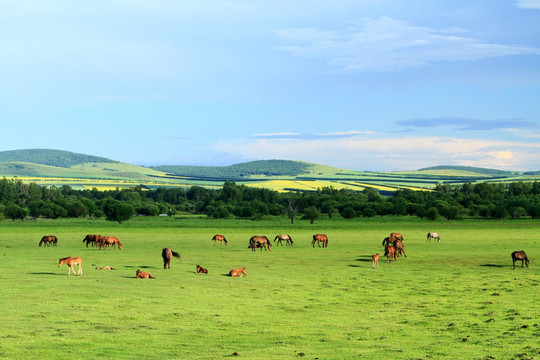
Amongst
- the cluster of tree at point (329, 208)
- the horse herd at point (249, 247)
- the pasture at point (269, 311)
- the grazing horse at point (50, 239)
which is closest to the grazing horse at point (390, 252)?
the horse herd at point (249, 247)

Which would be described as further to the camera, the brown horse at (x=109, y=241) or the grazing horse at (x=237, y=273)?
the brown horse at (x=109, y=241)

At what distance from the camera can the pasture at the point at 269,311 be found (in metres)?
15.3

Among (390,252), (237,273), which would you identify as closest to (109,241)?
(390,252)

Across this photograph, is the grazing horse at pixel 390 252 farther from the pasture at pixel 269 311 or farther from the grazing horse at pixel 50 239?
the grazing horse at pixel 50 239

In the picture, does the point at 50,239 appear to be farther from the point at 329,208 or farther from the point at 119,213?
the point at 329,208

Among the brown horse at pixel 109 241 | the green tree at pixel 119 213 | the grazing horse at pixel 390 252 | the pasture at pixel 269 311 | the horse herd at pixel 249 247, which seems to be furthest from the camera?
the green tree at pixel 119 213

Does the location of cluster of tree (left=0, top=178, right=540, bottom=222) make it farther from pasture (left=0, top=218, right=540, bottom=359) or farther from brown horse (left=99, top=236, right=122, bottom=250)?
pasture (left=0, top=218, right=540, bottom=359)

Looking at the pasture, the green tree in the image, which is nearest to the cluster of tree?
the green tree

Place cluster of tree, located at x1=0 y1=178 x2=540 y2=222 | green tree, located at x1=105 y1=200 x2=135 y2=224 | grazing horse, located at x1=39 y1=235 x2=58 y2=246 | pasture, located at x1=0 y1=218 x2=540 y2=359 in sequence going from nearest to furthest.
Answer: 1. pasture, located at x1=0 y1=218 x2=540 y2=359
2. grazing horse, located at x1=39 y1=235 x2=58 y2=246
3. green tree, located at x1=105 y1=200 x2=135 y2=224
4. cluster of tree, located at x1=0 y1=178 x2=540 y2=222

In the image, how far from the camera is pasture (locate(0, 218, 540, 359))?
15.3 meters

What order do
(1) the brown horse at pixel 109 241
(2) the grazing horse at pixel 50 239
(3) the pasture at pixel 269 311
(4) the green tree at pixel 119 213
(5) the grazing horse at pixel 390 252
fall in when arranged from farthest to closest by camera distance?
(4) the green tree at pixel 119 213, (2) the grazing horse at pixel 50 239, (1) the brown horse at pixel 109 241, (5) the grazing horse at pixel 390 252, (3) the pasture at pixel 269 311

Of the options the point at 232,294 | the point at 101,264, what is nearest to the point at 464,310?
the point at 232,294

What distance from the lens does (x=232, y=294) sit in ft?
82.0

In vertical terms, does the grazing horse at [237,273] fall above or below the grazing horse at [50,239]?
above
